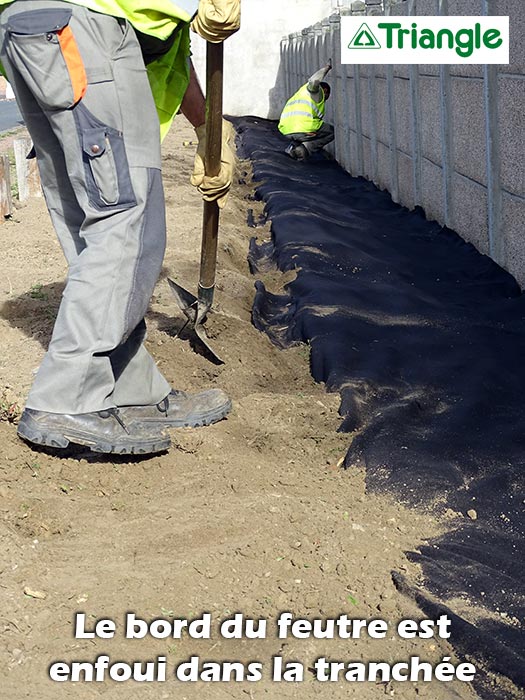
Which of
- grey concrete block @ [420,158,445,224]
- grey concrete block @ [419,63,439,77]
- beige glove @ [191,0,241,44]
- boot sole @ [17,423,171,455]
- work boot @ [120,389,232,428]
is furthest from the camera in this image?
grey concrete block @ [420,158,445,224]

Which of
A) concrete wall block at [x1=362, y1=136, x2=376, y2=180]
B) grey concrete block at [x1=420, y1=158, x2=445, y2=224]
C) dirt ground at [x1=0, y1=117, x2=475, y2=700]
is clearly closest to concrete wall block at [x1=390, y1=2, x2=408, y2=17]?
grey concrete block at [x1=420, y1=158, x2=445, y2=224]

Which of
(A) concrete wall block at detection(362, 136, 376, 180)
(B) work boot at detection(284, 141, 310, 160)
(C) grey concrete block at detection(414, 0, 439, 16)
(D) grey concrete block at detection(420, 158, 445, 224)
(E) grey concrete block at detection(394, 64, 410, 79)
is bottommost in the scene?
(B) work boot at detection(284, 141, 310, 160)

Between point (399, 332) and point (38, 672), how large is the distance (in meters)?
2.78

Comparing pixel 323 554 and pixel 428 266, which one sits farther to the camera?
pixel 428 266

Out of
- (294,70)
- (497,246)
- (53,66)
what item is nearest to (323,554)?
(53,66)

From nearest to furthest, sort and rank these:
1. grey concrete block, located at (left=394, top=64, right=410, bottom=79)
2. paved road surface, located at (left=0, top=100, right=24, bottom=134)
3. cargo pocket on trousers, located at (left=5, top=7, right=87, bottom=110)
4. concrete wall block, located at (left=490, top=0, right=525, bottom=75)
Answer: cargo pocket on trousers, located at (left=5, top=7, right=87, bottom=110) → concrete wall block, located at (left=490, top=0, right=525, bottom=75) → grey concrete block, located at (left=394, top=64, right=410, bottom=79) → paved road surface, located at (left=0, top=100, right=24, bottom=134)

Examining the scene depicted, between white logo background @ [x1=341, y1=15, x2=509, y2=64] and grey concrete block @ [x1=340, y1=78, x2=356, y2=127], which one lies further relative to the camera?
grey concrete block @ [x1=340, y1=78, x2=356, y2=127]

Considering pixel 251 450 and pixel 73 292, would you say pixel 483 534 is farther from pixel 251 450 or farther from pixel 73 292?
pixel 73 292

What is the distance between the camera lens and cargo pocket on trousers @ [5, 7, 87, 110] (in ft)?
9.08

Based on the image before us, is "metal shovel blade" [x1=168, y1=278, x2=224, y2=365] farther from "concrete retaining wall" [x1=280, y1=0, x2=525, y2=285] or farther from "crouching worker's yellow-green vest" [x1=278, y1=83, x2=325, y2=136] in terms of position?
"crouching worker's yellow-green vest" [x1=278, y1=83, x2=325, y2=136]

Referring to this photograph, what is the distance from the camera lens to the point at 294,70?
62.0ft

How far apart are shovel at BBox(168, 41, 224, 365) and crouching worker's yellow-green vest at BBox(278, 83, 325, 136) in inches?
325

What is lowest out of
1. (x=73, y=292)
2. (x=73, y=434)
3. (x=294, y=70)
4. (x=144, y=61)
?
(x=294, y=70)

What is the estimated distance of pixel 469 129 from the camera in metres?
6.28
